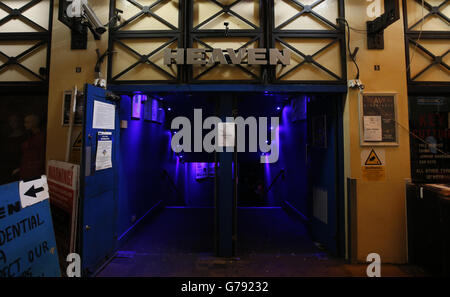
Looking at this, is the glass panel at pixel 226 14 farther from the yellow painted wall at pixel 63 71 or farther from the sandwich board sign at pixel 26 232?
the sandwich board sign at pixel 26 232

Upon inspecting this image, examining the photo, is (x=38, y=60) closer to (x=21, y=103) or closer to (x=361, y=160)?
(x=21, y=103)

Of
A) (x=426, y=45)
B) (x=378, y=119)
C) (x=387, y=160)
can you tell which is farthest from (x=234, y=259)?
(x=426, y=45)

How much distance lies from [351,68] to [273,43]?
55.8 inches

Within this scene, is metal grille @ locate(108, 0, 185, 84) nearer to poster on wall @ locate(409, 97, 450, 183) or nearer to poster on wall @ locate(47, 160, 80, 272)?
poster on wall @ locate(47, 160, 80, 272)

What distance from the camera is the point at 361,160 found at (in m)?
3.46

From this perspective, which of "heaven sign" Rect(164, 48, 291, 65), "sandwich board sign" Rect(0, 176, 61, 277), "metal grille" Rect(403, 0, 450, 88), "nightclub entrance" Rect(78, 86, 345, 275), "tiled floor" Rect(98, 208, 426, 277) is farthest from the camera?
"metal grille" Rect(403, 0, 450, 88)

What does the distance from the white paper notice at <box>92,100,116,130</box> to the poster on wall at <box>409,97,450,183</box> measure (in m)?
5.05

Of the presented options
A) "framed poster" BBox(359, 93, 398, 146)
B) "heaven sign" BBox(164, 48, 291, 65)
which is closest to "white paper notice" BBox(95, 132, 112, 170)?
"heaven sign" BBox(164, 48, 291, 65)

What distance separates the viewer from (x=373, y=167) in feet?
11.3

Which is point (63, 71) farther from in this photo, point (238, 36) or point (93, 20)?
point (238, 36)

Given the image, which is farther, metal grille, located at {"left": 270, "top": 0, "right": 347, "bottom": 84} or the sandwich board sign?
metal grille, located at {"left": 270, "top": 0, "right": 347, "bottom": 84}

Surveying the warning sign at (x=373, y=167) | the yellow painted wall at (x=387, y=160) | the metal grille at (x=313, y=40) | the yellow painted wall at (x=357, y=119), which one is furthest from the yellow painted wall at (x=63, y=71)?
the warning sign at (x=373, y=167)

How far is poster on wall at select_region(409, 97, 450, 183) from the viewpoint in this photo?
347cm
